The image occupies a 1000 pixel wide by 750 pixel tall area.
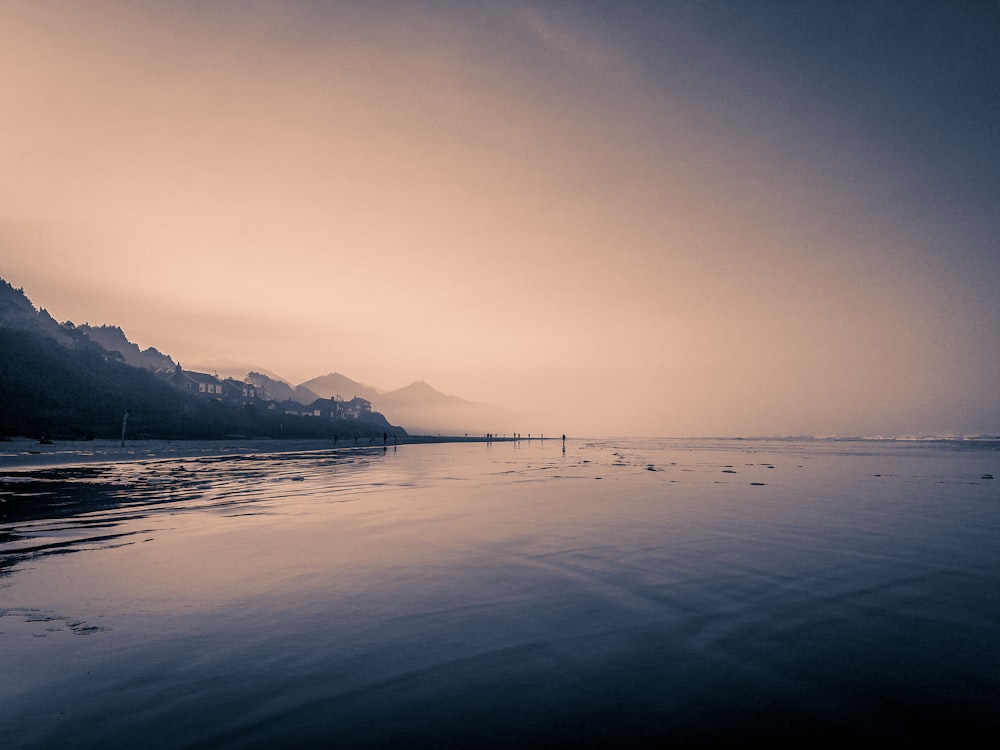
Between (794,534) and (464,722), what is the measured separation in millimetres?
12410

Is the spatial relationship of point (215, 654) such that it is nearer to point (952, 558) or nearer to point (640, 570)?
point (640, 570)

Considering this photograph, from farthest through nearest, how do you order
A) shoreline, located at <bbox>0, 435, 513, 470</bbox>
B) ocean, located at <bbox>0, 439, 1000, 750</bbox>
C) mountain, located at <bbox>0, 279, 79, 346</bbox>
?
mountain, located at <bbox>0, 279, 79, 346</bbox> < shoreline, located at <bbox>0, 435, 513, 470</bbox> < ocean, located at <bbox>0, 439, 1000, 750</bbox>

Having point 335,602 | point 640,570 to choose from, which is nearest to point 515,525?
point 640,570

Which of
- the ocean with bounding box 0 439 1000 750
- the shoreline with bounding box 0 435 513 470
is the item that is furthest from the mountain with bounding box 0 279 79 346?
the ocean with bounding box 0 439 1000 750

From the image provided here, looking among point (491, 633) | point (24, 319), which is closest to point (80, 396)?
point (24, 319)

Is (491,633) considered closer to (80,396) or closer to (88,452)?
(88,452)

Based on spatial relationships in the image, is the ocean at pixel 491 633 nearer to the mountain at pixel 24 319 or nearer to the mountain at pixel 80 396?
the mountain at pixel 80 396

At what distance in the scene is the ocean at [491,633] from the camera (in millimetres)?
4285

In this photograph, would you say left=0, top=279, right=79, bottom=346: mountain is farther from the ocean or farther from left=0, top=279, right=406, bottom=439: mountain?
the ocean

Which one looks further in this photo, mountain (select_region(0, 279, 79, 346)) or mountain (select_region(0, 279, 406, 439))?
mountain (select_region(0, 279, 79, 346))

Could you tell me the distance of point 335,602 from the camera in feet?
24.9

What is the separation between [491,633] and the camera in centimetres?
643

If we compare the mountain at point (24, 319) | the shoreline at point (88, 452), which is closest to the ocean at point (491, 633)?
the shoreline at point (88, 452)

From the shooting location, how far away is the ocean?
169 inches
